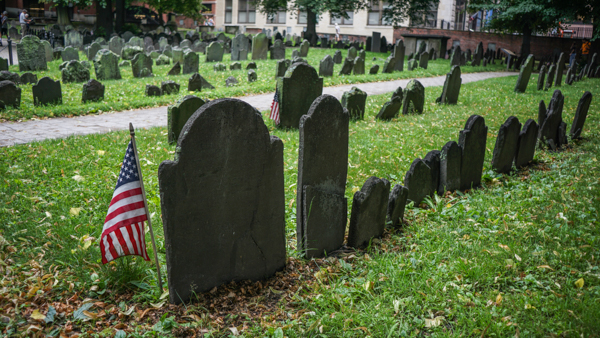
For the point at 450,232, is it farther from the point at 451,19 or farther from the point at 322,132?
the point at 451,19

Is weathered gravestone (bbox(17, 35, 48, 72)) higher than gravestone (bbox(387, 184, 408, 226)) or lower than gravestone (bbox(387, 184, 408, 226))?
higher

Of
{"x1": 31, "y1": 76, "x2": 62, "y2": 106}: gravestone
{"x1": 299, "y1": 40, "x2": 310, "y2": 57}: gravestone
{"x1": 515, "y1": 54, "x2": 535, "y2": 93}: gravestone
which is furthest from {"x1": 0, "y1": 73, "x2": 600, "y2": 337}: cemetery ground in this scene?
{"x1": 299, "y1": 40, "x2": 310, "y2": 57}: gravestone

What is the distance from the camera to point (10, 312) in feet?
9.64

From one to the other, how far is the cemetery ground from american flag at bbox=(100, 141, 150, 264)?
0.33 meters

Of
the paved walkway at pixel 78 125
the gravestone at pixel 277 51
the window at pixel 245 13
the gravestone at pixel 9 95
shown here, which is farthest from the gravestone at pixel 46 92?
the window at pixel 245 13

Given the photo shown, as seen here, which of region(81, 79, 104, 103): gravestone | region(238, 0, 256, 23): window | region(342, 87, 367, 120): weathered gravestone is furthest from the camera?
region(238, 0, 256, 23): window

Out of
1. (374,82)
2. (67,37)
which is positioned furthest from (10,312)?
(67,37)

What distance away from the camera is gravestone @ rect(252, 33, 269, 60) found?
2102cm

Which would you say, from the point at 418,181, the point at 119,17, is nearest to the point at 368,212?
the point at 418,181

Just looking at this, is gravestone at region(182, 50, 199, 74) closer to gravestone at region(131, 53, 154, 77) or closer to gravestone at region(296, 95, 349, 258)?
gravestone at region(131, 53, 154, 77)

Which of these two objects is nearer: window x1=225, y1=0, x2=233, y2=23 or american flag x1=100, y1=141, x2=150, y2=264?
american flag x1=100, y1=141, x2=150, y2=264

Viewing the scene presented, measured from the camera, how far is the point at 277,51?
2175 cm

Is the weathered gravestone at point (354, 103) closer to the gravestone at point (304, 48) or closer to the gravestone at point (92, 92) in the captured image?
the gravestone at point (92, 92)

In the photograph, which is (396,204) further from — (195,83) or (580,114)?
(195,83)
